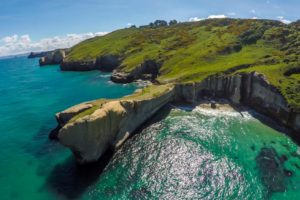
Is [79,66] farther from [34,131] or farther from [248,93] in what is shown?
[248,93]

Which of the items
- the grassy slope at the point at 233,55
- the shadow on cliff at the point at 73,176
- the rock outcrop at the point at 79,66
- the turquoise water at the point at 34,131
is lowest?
the shadow on cliff at the point at 73,176

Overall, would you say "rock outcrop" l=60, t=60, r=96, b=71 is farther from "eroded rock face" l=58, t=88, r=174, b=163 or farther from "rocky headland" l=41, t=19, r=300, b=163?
"eroded rock face" l=58, t=88, r=174, b=163

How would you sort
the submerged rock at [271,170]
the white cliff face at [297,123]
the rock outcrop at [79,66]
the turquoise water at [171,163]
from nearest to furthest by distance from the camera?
the turquoise water at [171,163]
the submerged rock at [271,170]
the white cliff face at [297,123]
the rock outcrop at [79,66]

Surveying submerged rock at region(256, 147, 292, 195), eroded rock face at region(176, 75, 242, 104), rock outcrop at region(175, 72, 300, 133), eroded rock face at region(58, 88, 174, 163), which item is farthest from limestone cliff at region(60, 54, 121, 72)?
submerged rock at region(256, 147, 292, 195)

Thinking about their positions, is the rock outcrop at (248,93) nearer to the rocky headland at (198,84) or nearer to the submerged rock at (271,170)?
the rocky headland at (198,84)

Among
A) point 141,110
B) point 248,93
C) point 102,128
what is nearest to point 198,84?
point 248,93

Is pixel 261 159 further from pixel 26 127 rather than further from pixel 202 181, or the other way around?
pixel 26 127

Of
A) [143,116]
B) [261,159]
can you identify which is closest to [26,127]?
[143,116]

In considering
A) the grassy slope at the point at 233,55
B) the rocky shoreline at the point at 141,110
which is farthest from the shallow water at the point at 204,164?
the grassy slope at the point at 233,55
